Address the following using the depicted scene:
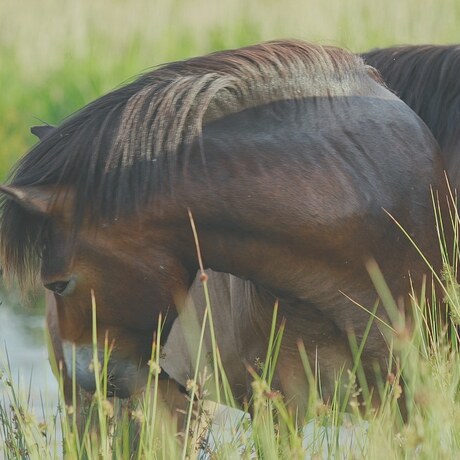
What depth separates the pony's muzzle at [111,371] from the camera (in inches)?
128

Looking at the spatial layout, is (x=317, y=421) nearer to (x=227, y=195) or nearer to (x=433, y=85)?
(x=227, y=195)

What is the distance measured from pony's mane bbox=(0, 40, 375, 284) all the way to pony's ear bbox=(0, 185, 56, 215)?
36 millimetres

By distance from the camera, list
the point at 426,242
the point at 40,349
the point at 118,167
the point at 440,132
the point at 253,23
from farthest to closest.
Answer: the point at 253,23
the point at 40,349
the point at 440,132
the point at 426,242
the point at 118,167

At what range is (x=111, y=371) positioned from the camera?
131 inches

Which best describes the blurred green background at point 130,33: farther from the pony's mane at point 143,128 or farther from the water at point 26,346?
the pony's mane at point 143,128

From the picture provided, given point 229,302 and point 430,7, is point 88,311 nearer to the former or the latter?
point 229,302

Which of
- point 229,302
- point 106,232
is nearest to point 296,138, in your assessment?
point 106,232

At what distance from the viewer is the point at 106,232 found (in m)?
3.01

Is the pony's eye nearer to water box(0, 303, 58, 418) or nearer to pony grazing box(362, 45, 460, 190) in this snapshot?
pony grazing box(362, 45, 460, 190)

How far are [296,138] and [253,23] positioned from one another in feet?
23.7

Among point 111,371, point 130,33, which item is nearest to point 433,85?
point 111,371

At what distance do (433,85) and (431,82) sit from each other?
0.04 feet

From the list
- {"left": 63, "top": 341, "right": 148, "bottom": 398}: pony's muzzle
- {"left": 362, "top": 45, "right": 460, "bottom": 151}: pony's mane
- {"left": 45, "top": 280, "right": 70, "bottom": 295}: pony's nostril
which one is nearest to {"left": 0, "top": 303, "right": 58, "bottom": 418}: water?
{"left": 63, "top": 341, "right": 148, "bottom": 398}: pony's muzzle

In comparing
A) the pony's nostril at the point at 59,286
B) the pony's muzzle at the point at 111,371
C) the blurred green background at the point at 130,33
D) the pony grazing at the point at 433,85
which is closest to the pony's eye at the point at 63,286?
the pony's nostril at the point at 59,286
